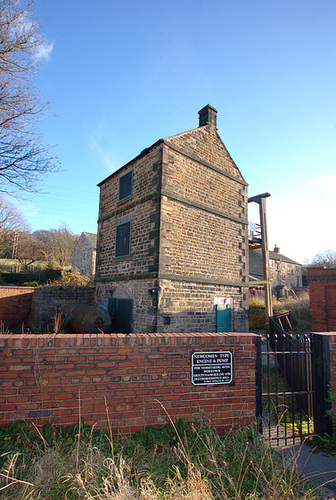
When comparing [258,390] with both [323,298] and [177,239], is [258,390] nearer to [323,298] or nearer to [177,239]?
[177,239]

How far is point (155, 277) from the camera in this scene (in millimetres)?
9555

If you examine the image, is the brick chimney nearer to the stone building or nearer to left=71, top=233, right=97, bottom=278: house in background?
the stone building

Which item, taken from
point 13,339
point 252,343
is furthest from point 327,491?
point 13,339

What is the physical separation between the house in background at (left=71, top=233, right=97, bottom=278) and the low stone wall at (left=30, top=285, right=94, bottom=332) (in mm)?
16325

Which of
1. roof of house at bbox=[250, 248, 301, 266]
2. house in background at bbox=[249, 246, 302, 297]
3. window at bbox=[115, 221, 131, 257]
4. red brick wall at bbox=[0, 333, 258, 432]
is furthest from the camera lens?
roof of house at bbox=[250, 248, 301, 266]

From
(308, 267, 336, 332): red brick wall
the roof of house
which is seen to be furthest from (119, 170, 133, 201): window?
the roof of house

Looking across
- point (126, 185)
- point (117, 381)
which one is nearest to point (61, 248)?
point (126, 185)

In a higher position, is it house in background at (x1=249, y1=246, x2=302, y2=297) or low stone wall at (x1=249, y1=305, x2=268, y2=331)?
house in background at (x1=249, y1=246, x2=302, y2=297)

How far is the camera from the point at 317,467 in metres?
3.59

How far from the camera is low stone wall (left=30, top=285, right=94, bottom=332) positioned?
1282cm

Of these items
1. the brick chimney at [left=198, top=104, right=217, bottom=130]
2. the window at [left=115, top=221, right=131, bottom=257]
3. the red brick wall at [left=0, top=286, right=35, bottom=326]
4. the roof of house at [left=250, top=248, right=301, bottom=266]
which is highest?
the brick chimney at [left=198, top=104, right=217, bottom=130]

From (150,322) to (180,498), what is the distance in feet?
23.0

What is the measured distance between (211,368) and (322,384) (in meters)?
1.91

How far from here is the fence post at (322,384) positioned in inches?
171
